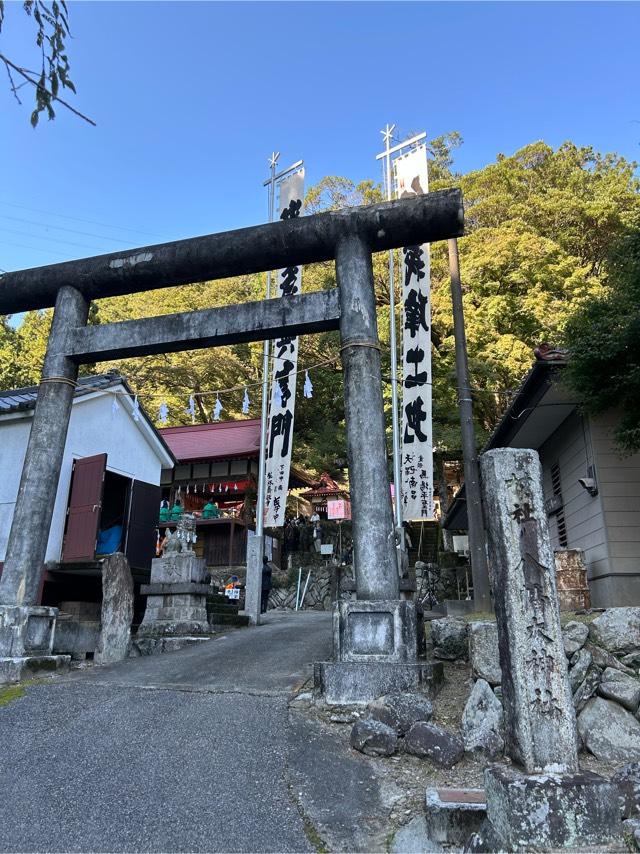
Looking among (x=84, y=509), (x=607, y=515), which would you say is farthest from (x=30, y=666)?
(x=607, y=515)

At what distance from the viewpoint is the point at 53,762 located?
184 inches

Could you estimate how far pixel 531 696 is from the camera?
3.84 metres

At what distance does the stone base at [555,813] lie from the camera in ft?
10.4

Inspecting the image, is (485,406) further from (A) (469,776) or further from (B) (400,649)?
(A) (469,776)

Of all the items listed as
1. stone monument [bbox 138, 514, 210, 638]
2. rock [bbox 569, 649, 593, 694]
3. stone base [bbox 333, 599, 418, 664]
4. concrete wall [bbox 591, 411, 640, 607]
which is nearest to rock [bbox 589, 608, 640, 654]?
rock [bbox 569, 649, 593, 694]

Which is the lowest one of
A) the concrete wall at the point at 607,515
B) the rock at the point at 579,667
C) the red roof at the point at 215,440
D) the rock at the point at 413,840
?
the rock at the point at 413,840

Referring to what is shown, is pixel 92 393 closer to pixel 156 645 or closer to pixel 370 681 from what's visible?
pixel 156 645

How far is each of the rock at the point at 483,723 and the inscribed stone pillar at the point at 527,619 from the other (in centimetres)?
120

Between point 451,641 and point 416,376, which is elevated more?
point 416,376

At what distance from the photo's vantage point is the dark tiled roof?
1305 cm

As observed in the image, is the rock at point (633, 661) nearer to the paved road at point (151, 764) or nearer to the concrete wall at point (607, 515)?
the paved road at point (151, 764)

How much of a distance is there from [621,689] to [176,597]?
329 inches

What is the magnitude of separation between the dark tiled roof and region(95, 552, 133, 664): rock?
194 inches

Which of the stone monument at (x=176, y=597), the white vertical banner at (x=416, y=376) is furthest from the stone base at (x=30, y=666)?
the white vertical banner at (x=416, y=376)
